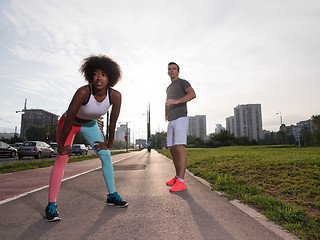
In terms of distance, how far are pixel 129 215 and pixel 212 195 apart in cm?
165

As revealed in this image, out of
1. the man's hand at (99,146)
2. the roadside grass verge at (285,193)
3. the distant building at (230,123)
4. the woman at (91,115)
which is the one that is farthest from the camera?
the distant building at (230,123)

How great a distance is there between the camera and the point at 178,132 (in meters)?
4.12

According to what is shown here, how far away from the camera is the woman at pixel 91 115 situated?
8.07ft

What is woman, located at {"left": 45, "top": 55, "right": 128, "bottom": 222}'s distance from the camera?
96.9 inches

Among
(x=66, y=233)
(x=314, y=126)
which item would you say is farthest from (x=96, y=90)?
(x=314, y=126)

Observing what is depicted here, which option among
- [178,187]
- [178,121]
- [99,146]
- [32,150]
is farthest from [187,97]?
[32,150]

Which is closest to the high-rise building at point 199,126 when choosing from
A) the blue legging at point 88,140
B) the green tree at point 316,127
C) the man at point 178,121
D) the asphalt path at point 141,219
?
the green tree at point 316,127

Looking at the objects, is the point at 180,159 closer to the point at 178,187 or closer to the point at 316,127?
the point at 178,187

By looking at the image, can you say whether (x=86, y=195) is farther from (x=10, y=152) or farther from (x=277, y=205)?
(x=10, y=152)

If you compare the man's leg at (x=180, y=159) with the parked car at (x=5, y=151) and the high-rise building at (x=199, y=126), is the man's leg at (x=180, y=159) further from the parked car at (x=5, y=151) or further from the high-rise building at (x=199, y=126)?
the high-rise building at (x=199, y=126)

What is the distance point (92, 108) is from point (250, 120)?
125741 millimetres

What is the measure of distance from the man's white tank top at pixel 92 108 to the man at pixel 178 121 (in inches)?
64.7

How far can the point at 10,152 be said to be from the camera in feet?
62.4

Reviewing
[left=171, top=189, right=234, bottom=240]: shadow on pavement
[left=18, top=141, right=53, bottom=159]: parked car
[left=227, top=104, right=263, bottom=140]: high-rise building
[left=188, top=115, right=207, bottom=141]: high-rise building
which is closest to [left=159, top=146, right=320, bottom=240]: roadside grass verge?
[left=171, top=189, right=234, bottom=240]: shadow on pavement
